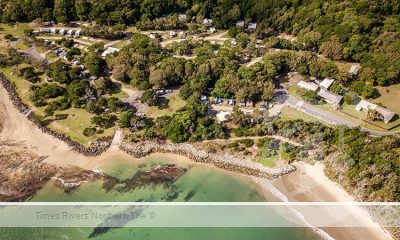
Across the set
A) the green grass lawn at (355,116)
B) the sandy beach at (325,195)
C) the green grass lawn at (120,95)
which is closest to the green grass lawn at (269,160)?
the sandy beach at (325,195)

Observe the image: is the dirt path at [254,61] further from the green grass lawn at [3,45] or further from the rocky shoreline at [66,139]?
the green grass lawn at [3,45]

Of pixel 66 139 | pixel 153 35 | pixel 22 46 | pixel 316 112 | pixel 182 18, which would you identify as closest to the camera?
pixel 66 139

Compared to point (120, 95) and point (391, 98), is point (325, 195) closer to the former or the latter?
point (391, 98)

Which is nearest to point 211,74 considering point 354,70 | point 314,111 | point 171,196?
point 314,111

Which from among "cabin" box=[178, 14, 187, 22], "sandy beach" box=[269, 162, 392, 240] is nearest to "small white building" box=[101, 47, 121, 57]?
"cabin" box=[178, 14, 187, 22]

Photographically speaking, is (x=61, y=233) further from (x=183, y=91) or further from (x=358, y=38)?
(x=358, y=38)

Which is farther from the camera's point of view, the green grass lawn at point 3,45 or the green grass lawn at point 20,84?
the green grass lawn at point 3,45
